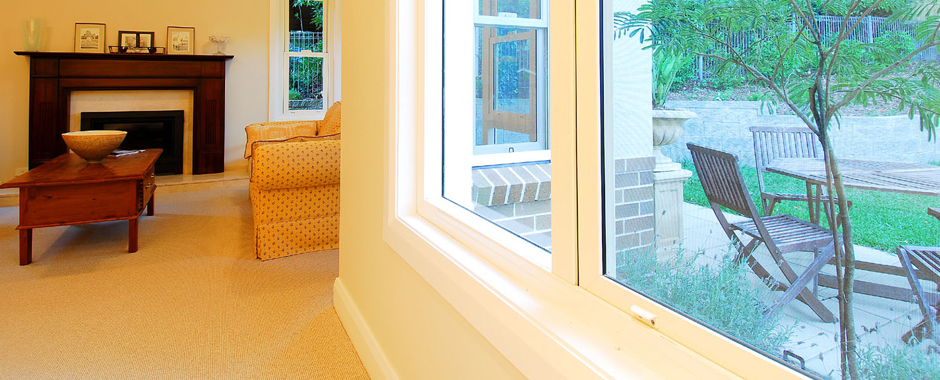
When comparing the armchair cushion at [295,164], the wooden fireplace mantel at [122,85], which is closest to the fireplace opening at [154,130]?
the wooden fireplace mantel at [122,85]

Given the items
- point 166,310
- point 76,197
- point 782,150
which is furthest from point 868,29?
point 76,197

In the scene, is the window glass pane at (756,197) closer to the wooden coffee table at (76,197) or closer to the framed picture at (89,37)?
the wooden coffee table at (76,197)

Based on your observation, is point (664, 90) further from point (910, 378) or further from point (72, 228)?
point (72, 228)

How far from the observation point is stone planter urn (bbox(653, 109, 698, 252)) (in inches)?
29.7

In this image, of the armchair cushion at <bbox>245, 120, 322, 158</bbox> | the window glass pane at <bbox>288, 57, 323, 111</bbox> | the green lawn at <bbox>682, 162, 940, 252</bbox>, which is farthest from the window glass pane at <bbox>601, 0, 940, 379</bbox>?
the window glass pane at <bbox>288, 57, 323, 111</bbox>

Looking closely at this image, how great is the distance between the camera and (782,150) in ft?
1.98

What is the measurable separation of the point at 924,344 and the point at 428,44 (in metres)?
1.37

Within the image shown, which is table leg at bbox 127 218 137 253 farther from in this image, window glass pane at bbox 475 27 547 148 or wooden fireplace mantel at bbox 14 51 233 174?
window glass pane at bbox 475 27 547 148

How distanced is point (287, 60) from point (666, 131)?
6266mm

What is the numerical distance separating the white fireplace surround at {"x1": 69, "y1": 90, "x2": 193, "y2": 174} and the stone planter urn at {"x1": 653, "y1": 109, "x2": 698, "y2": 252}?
6.22 metres

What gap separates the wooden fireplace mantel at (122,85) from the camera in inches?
209

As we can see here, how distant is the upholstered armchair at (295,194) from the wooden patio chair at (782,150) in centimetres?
279

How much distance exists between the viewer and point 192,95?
19.6ft

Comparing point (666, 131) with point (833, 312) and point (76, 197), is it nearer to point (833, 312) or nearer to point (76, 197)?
point (833, 312)
